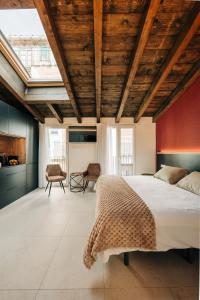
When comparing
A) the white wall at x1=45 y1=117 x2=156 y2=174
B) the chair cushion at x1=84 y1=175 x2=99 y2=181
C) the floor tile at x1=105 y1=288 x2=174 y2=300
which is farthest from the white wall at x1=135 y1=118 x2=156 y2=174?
the floor tile at x1=105 y1=288 x2=174 y2=300

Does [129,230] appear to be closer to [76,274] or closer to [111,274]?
[111,274]

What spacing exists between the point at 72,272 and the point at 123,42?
123 inches

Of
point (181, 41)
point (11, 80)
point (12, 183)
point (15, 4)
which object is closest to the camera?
point (15, 4)

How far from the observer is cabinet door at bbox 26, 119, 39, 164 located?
208 inches

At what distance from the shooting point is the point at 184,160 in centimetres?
388

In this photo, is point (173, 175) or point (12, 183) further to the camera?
point (12, 183)

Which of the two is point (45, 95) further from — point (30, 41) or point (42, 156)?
point (42, 156)

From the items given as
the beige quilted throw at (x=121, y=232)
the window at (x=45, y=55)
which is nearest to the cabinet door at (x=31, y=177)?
the window at (x=45, y=55)

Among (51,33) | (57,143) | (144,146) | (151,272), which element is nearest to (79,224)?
(151,272)

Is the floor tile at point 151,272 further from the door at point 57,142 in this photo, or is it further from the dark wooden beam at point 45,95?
the door at point 57,142

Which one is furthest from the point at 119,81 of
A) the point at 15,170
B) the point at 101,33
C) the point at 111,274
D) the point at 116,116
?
the point at 111,274

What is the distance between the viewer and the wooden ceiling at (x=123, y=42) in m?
2.36

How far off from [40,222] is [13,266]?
1.18 m

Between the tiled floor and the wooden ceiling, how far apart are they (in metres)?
2.74
